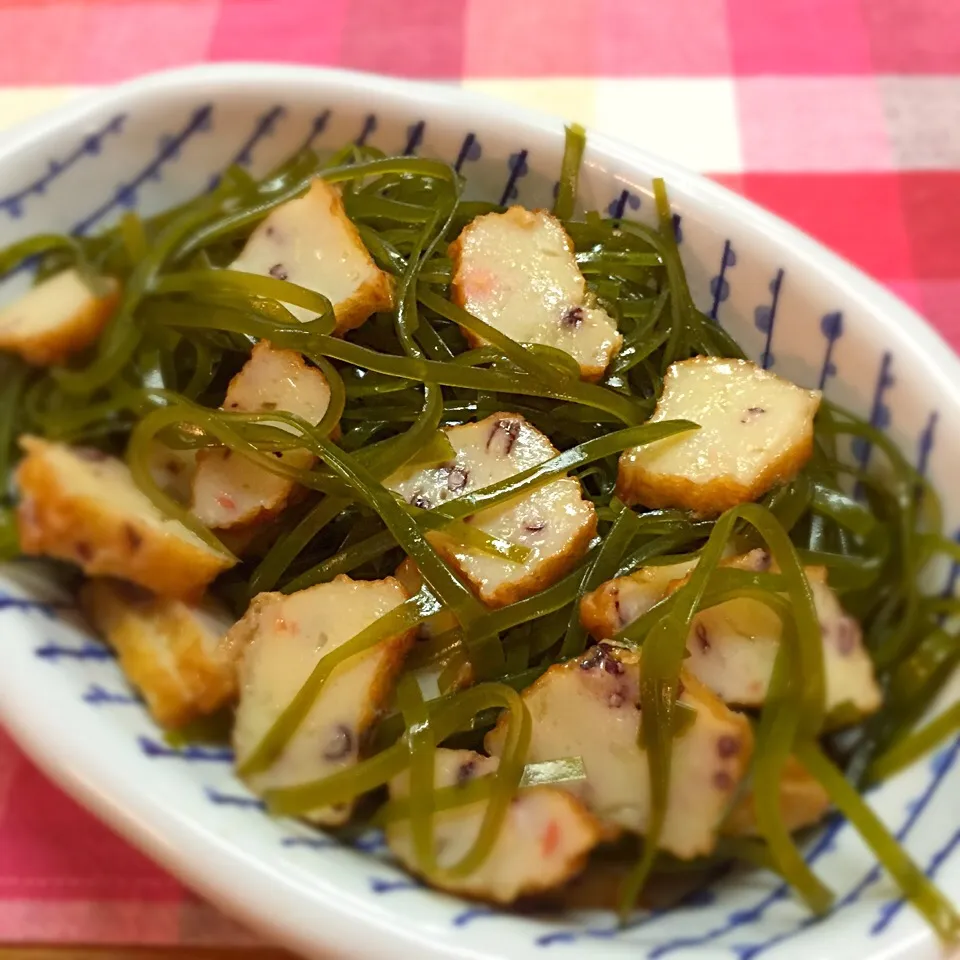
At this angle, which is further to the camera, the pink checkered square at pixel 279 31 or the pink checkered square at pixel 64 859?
the pink checkered square at pixel 279 31

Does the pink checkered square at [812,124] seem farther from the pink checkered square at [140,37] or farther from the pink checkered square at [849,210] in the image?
the pink checkered square at [140,37]

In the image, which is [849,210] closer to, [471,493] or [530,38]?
[530,38]

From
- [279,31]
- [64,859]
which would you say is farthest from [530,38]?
[64,859]

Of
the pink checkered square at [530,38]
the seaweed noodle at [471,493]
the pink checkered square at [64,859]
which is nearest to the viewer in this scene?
the seaweed noodle at [471,493]

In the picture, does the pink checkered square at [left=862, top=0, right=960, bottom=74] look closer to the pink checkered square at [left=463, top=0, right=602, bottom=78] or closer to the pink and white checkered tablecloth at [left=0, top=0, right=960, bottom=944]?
the pink and white checkered tablecloth at [left=0, top=0, right=960, bottom=944]

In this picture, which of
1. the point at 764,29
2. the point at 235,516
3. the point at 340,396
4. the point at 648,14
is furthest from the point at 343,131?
the point at 764,29

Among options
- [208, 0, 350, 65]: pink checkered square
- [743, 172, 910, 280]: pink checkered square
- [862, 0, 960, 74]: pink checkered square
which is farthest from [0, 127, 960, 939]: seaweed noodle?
[862, 0, 960, 74]: pink checkered square

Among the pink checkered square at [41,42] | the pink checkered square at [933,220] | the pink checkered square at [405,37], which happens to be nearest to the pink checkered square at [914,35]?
the pink checkered square at [933,220]
